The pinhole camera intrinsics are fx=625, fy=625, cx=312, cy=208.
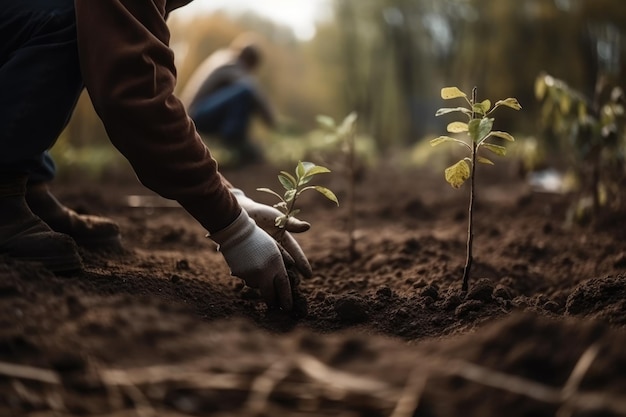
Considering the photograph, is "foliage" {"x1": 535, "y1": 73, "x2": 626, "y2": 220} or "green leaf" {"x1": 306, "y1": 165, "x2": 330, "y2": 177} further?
"foliage" {"x1": 535, "y1": 73, "x2": 626, "y2": 220}

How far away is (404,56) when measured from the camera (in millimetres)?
14289

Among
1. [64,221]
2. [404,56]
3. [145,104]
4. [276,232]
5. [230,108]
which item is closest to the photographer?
[145,104]

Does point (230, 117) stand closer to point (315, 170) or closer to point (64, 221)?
point (64, 221)

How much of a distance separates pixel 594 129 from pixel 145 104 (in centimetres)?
211

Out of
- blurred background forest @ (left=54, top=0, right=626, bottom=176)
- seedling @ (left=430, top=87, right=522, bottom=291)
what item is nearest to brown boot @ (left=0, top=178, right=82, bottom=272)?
seedling @ (left=430, top=87, right=522, bottom=291)

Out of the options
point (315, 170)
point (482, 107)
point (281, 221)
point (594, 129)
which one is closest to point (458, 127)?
point (482, 107)

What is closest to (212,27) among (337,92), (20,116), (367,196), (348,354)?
(337,92)

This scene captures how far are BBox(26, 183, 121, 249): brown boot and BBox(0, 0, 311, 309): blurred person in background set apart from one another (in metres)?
0.37

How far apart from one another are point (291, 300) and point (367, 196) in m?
3.39

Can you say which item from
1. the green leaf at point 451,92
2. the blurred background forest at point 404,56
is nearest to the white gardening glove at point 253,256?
the green leaf at point 451,92

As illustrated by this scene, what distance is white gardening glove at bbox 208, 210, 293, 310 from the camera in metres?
1.77

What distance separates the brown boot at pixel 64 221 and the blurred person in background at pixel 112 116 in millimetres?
370

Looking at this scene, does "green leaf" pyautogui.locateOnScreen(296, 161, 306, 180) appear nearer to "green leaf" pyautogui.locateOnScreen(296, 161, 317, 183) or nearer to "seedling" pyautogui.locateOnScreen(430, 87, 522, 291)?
"green leaf" pyautogui.locateOnScreen(296, 161, 317, 183)

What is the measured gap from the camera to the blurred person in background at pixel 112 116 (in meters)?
1.64
